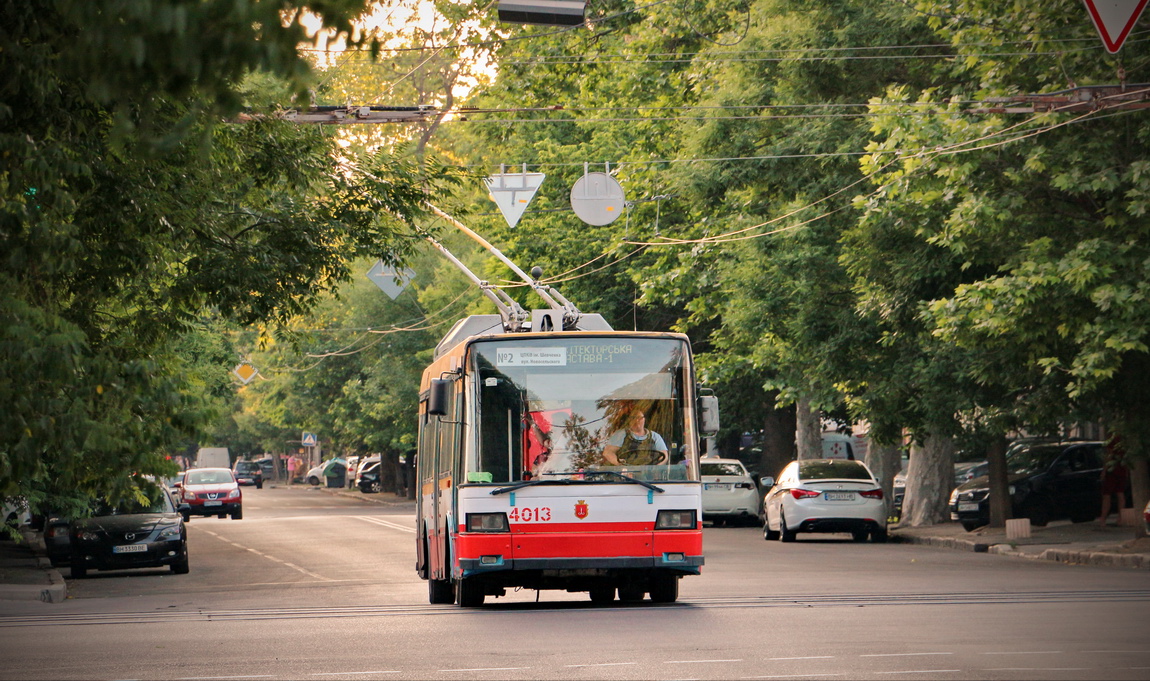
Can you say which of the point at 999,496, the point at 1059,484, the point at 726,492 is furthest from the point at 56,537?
the point at 1059,484

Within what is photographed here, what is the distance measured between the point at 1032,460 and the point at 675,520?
18.8 metres

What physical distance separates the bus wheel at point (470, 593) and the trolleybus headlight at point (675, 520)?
199 centimetres

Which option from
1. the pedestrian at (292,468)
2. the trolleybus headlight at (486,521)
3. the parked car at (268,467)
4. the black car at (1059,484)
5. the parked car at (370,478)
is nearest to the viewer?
the trolleybus headlight at (486,521)

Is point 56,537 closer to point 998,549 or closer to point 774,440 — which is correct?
point 998,549

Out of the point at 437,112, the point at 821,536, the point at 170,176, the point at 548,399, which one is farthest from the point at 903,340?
the point at 170,176

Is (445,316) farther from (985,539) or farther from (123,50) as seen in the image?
(123,50)

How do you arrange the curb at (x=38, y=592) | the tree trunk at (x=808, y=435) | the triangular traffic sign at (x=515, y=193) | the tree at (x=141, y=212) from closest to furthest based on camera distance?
1. the tree at (x=141, y=212)
2. the curb at (x=38, y=592)
3. the triangular traffic sign at (x=515, y=193)
4. the tree trunk at (x=808, y=435)

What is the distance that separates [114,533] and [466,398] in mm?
12838

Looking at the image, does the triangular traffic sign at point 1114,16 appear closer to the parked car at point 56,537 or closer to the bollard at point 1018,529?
A: the bollard at point 1018,529

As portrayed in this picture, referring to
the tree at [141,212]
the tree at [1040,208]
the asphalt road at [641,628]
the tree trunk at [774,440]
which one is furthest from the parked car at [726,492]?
the tree at [141,212]

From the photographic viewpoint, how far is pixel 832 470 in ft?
97.9

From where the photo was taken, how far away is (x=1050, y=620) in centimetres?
1279

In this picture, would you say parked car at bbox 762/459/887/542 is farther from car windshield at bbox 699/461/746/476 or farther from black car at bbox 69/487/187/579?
black car at bbox 69/487/187/579

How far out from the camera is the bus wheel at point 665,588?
15914mm
